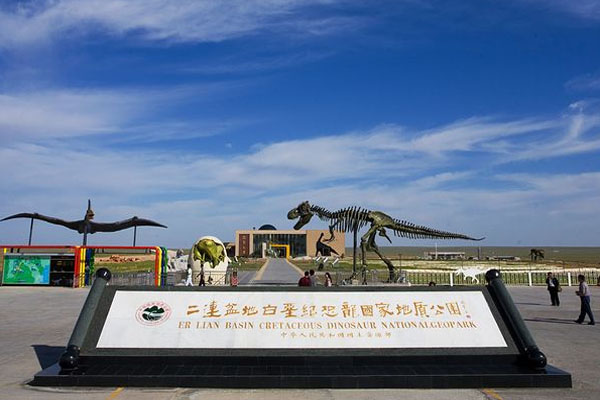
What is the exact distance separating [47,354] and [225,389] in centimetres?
446

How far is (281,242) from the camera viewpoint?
85500 mm

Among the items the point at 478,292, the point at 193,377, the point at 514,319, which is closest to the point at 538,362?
the point at 514,319

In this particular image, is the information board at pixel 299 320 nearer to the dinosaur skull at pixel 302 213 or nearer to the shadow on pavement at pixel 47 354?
the shadow on pavement at pixel 47 354

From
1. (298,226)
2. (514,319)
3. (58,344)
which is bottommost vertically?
(58,344)

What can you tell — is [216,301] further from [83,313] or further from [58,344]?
[58,344]

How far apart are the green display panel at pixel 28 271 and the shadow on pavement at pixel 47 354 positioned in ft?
55.4

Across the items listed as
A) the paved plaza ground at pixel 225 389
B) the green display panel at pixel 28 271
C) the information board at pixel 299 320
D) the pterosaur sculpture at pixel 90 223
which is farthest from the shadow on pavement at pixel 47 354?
the pterosaur sculpture at pixel 90 223

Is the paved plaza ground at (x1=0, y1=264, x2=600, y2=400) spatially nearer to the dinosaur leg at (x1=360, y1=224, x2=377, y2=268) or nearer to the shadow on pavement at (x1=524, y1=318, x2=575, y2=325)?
the shadow on pavement at (x1=524, y1=318, x2=575, y2=325)

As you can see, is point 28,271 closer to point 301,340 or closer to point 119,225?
point 119,225

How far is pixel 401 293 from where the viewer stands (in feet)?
28.3

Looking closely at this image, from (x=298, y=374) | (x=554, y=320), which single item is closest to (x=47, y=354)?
(x=298, y=374)

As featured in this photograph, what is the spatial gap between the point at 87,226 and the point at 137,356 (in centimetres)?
2843

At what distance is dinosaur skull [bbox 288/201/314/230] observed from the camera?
23.3m

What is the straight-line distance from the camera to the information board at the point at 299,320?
7.82m
